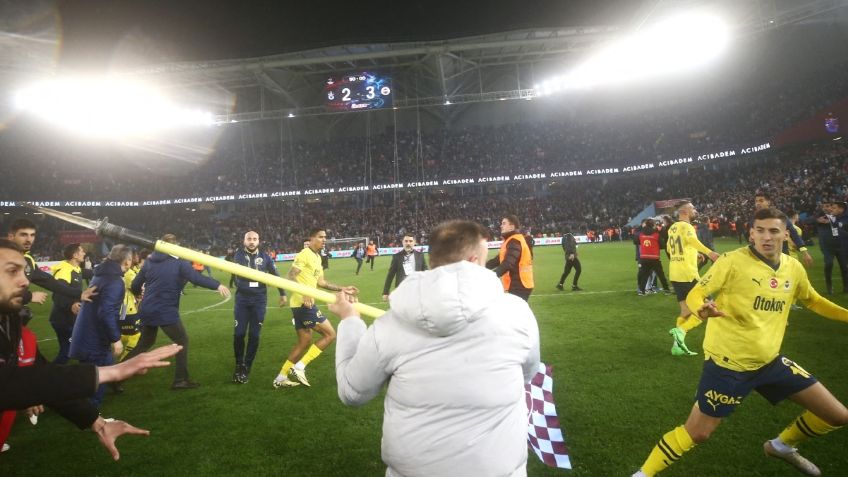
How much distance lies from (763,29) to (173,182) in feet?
178

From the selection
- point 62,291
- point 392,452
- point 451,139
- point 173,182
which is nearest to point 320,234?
point 62,291

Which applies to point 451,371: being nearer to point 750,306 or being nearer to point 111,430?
point 111,430

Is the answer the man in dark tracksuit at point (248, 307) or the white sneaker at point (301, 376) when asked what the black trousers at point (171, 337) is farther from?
the white sneaker at point (301, 376)

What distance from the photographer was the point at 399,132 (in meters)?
47.9

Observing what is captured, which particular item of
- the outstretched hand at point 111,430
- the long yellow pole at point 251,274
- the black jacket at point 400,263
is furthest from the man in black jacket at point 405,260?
the outstretched hand at point 111,430

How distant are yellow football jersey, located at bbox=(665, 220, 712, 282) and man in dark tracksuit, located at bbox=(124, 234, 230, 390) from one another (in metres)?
7.21

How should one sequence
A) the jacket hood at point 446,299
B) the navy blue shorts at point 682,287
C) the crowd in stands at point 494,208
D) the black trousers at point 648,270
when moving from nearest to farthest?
the jacket hood at point 446,299 < the navy blue shorts at point 682,287 < the black trousers at point 648,270 < the crowd in stands at point 494,208

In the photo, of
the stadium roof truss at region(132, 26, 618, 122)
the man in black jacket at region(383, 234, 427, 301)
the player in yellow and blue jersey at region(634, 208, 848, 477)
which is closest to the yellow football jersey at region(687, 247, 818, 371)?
the player in yellow and blue jersey at region(634, 208, 848, 477)

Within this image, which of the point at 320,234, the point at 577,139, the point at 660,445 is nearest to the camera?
the point at 660,445

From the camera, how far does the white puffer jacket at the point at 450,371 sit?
58.1 inches

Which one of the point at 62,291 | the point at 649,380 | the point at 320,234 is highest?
the point at 320,234

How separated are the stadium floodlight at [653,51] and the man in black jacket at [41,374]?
29797mm

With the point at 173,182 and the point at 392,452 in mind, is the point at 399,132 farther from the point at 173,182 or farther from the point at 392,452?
the point at 392,452

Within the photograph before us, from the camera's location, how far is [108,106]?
92.2 ft
